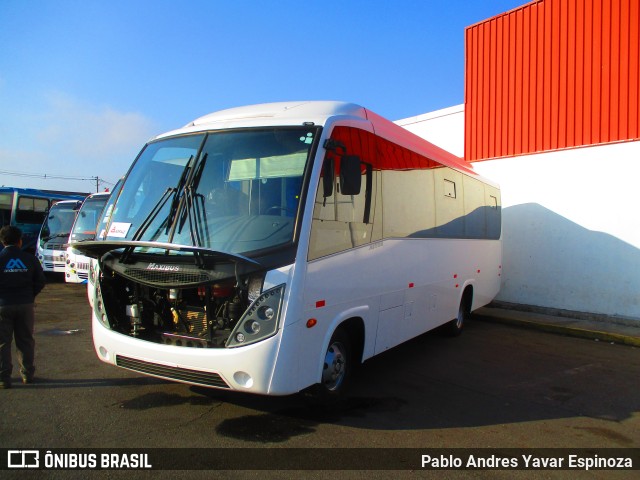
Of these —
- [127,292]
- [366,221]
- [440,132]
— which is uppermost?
[440,132]

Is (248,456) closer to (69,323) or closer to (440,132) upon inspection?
(69,323)

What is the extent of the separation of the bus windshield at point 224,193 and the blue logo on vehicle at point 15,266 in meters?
1.37

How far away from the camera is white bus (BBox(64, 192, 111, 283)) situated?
1226 centimetres

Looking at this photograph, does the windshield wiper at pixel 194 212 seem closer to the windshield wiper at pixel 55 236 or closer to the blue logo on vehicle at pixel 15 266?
the blue logo on vehicle at pixel 15 266

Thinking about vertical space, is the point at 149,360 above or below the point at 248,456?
above

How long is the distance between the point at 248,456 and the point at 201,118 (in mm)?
3790

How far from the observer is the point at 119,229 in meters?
4.84

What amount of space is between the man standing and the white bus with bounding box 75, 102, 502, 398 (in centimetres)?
→ 117

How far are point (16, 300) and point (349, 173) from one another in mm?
3980

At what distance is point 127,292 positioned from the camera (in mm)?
4895

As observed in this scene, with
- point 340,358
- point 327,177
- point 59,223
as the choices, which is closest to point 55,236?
point 59,223

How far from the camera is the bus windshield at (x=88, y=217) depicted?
43.6ft

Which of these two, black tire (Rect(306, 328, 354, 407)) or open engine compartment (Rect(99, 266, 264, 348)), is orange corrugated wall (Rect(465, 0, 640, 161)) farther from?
open engine compartment (Rect(99, 266, 264, 348))

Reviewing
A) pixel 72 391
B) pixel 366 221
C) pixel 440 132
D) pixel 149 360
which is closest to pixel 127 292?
pixel 149 360
